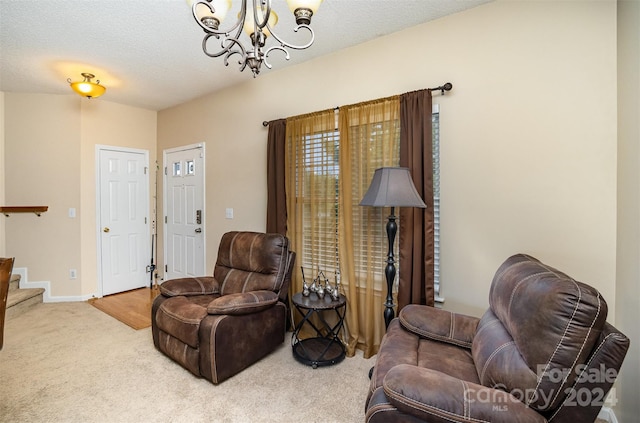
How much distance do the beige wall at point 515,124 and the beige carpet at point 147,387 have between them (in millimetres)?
1149

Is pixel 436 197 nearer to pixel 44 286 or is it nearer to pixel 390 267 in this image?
pixel 390 267

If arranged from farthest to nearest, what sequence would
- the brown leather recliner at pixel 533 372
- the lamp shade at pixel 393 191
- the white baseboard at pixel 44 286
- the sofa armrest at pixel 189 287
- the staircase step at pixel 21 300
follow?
the white baseboard at pixel 44 286, the staircase step at pixel 21 300, the sofa armrest at pixel 189 287, the lamp shade at pixel 393 191, the brown leather recliner at pixel 533 372

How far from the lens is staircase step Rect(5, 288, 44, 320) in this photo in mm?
3442

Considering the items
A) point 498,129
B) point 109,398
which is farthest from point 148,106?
point 498,129

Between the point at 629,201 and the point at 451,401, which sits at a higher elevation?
the point at 629,201

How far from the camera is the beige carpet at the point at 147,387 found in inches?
73.4

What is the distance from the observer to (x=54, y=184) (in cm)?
398

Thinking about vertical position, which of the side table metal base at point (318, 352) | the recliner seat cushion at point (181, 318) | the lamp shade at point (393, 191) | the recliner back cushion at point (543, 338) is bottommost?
the side table metal base at point (318, 352)

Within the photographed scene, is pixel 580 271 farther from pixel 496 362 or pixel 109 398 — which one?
pixel 109 398

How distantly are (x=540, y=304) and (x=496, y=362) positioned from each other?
0.32 meters

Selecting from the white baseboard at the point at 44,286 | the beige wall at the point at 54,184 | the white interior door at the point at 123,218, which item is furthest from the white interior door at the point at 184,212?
the white baseboard at the point at 44,286

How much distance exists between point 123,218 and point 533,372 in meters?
4.94

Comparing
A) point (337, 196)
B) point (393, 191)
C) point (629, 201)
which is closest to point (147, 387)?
point (337, 196)

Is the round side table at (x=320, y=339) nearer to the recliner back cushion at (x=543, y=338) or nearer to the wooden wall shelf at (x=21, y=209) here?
the recliner back cushion at (x=543, y=338)
